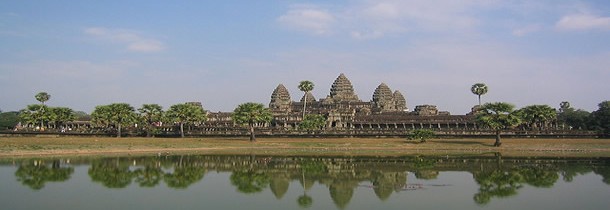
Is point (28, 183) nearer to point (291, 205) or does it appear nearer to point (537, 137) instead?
point (291, 205)

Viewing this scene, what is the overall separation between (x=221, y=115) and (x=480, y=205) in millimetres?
130798

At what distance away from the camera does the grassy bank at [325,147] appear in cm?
6650

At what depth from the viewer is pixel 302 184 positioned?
38.3 m

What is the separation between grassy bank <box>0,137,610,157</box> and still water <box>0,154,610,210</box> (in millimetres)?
9989

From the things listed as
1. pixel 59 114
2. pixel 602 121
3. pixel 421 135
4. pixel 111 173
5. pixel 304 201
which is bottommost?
pixel 304 201

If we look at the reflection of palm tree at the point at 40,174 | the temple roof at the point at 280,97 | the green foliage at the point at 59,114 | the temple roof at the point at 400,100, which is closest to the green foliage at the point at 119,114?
the green foliage at the point at 59,114

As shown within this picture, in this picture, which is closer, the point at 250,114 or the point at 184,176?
the point at 184,176

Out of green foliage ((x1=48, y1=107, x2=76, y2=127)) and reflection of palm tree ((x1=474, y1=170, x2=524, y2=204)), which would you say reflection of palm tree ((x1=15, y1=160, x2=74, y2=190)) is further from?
green foliage ((x1=48, y1=107, x2=76, y2=127))

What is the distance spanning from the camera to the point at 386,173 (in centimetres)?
4441

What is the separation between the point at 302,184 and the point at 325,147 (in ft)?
134

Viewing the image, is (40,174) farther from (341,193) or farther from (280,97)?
(280,97)

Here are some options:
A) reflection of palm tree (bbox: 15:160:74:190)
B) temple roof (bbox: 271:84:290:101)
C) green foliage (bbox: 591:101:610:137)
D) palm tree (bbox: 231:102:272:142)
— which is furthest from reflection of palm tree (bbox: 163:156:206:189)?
temple roof (bbox: 271:84:290:101)

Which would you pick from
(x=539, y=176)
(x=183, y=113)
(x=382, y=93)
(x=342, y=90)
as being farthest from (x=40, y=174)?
(x=382, y=93)

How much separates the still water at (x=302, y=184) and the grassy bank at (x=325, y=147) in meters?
9.99
